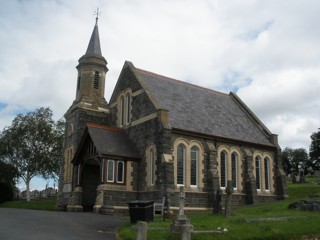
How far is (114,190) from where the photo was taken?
84.2 ft

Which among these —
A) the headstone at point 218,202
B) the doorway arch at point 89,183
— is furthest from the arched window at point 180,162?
the headstone at point 218,202

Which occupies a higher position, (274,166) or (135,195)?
(274,166)

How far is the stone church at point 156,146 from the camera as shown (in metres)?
25.8

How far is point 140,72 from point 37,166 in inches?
938

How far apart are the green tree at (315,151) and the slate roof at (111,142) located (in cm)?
5568

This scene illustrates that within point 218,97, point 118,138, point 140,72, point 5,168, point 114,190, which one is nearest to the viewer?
point 114,190

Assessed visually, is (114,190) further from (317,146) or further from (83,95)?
(317,146)

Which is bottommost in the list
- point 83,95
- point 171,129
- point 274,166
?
point 274,166

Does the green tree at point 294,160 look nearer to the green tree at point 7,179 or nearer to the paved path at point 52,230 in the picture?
the green tree at point 7,179

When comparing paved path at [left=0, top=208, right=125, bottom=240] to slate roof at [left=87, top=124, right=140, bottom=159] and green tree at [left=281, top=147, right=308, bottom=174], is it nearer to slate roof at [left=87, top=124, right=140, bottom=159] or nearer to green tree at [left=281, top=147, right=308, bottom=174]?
slate roof at [left=87, top=124, right=140, bottom=159]

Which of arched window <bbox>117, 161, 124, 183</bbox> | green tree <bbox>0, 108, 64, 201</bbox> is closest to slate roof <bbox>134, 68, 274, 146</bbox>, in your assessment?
arched window <bbox>117, 161, 124, 183</bbox>

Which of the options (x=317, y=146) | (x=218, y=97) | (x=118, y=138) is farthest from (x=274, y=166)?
(x=317, y=146)

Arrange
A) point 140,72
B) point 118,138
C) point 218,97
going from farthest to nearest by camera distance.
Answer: point 218,97 → point 140,72 → point 118,138

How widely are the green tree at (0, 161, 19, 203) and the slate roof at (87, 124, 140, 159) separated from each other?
20.9 m
